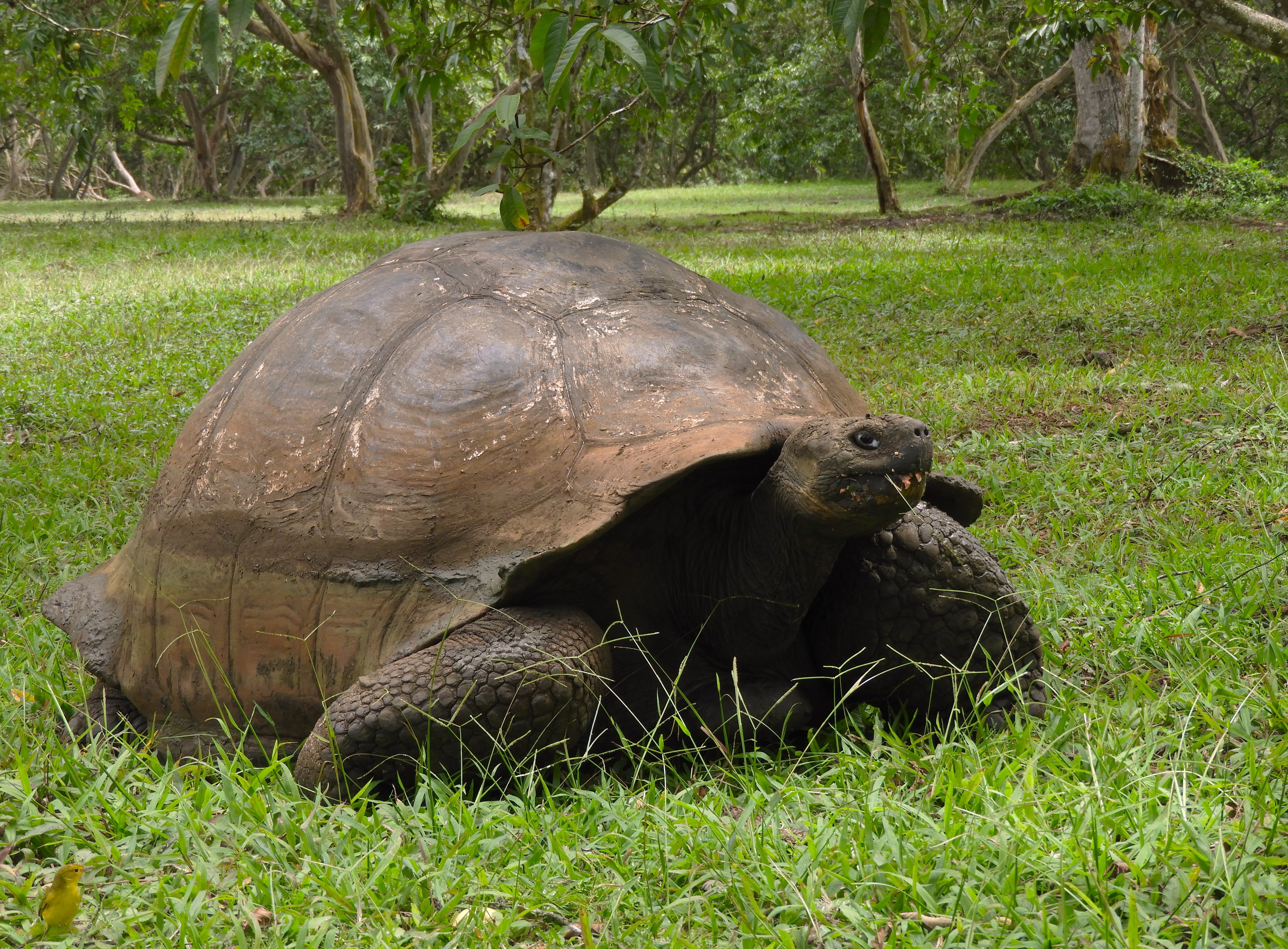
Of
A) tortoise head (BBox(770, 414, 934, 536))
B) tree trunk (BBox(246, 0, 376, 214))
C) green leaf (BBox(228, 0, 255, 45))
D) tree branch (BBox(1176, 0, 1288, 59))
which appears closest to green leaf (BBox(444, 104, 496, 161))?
green leaf (BBox(228, 0, 255, 45))

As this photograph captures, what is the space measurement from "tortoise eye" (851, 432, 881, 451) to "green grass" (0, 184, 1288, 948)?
600 millimetres

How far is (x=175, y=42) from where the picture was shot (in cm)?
159

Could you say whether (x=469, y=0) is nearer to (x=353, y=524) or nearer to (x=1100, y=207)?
(x=1100, y=207)

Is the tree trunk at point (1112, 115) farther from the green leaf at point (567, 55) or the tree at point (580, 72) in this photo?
the green leaf at point (567, 55)

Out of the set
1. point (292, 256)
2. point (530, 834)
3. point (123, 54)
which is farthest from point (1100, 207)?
point (123, 54)

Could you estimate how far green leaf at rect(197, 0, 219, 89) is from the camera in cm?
148

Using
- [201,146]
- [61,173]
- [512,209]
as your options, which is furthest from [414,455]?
[61,173]

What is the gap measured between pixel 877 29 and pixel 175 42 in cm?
136

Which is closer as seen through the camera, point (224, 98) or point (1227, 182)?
point (1227, 182)

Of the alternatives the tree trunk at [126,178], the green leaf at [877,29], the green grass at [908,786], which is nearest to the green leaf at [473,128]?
the green leaf at [877,29]

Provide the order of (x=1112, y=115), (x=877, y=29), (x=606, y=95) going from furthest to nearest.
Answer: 1. (x=1112, y=115)
2. (x=606, y=95)
3. (x=877, y=29)

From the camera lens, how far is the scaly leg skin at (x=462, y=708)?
1.98 meters

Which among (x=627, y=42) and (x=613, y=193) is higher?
(x=613, y=193)

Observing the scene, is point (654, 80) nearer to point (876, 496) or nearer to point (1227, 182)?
point (876, 496)
